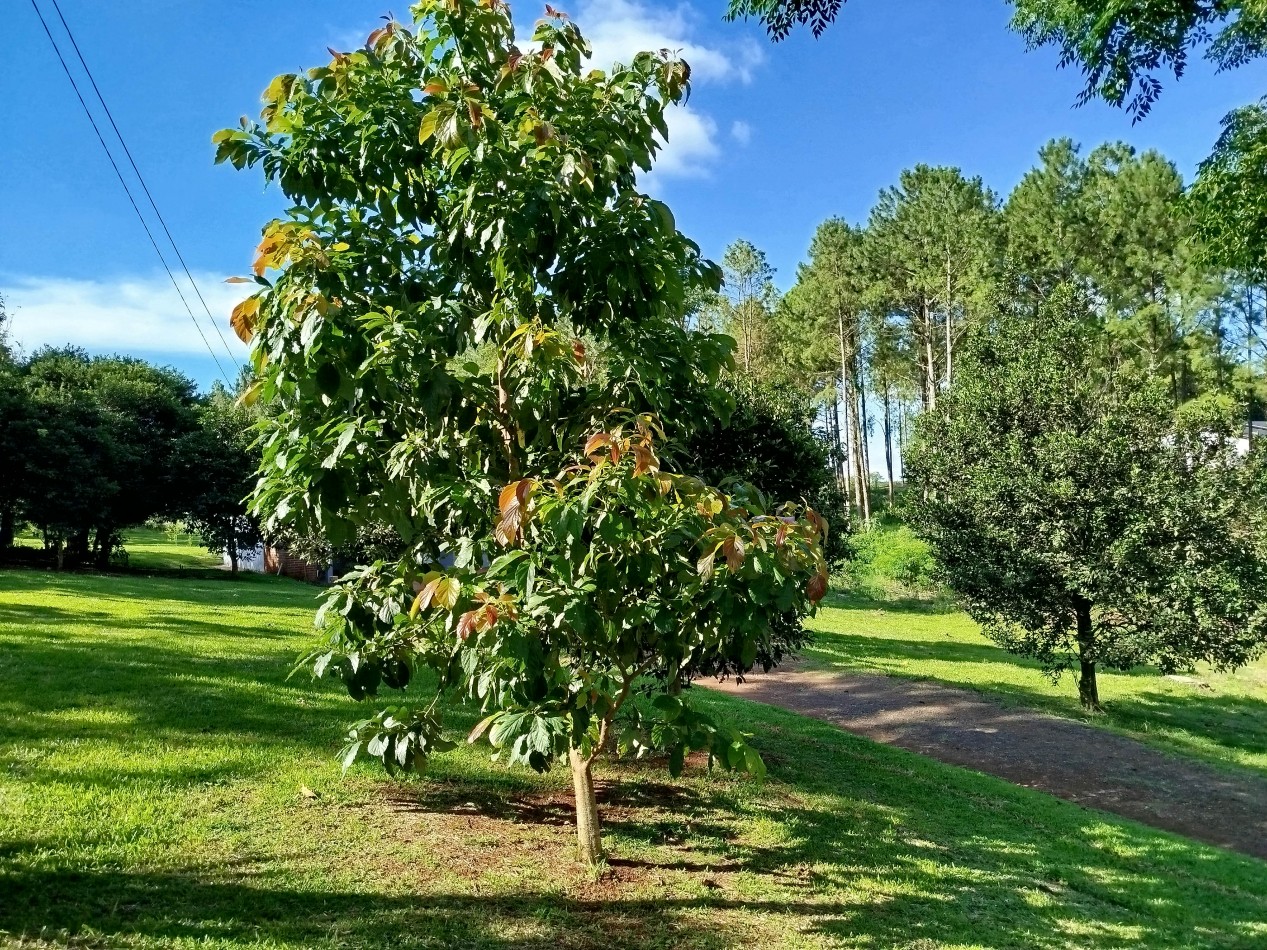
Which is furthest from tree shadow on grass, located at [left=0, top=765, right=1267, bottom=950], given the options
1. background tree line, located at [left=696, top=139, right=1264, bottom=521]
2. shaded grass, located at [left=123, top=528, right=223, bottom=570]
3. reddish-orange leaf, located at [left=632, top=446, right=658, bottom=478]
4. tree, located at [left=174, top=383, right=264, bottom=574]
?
shaded grass, located at [left=123, top=528, right=223, bottom=570]

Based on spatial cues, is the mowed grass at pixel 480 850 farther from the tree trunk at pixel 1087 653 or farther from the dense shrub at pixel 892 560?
the dense shrub at pixel 892 560

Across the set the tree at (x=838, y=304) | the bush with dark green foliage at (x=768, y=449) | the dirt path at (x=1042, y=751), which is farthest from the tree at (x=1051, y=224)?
the bush with dark green foliage at (x=768, y=449)

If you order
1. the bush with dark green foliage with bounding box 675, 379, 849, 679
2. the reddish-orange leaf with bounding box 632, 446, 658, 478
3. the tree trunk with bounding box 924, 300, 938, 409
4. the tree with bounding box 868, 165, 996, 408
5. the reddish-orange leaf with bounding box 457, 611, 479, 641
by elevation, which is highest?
the tree with bounding box 868, 165, 996, 408

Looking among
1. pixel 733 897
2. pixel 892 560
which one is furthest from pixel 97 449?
pixel 892 560

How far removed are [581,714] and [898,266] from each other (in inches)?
1339

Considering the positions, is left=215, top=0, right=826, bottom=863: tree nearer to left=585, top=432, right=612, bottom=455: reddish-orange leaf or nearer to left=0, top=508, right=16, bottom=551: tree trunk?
left=585, top=432, right=612, bottom=455: reddish-orange leaf

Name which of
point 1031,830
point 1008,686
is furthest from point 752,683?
point 1031,830

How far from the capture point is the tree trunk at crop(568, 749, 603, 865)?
14.1 ft

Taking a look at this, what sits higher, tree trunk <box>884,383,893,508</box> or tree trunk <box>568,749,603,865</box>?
tree trunk <box>884,383,893,508</box>

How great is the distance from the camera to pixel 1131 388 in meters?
12.7

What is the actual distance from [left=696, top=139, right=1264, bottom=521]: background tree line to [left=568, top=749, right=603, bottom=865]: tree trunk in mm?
22611

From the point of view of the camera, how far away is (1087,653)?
12617mm

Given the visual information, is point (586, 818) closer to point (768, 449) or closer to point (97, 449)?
point (768, 449)

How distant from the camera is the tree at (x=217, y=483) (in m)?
27.2
